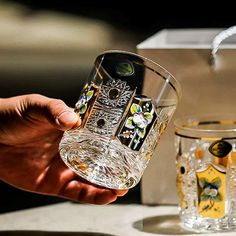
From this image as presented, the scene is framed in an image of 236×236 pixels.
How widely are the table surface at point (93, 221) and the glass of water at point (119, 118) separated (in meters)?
0.17

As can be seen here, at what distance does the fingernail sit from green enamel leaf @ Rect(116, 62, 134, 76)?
0.09 meters

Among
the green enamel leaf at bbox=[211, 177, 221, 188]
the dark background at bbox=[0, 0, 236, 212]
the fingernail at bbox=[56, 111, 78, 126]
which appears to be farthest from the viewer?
the dark background at bbox=[0, 0, 236, 212]

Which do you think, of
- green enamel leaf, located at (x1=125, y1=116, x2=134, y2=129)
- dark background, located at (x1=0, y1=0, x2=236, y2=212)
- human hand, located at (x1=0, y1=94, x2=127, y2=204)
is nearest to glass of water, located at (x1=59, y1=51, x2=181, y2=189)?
green enamel leaf, located at (x1=125, y1=116, x2=134, y2=129)

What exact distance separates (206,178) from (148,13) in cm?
56

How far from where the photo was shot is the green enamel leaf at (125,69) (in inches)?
38.7

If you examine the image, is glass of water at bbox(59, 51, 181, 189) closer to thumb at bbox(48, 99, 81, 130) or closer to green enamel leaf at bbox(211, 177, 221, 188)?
thumb at bbox(48, 99, 81, 130)

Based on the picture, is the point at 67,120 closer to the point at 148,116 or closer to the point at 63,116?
the point at 63,116

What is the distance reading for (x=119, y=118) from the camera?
98 cm

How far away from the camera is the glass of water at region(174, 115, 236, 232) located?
3.66ft

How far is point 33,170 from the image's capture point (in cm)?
123

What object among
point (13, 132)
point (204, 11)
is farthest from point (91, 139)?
point (204, 11)

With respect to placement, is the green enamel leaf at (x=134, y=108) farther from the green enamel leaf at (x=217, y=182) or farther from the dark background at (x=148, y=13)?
the dark background at (x=148, y=13)

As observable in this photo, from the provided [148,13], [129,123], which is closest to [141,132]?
[129,123]

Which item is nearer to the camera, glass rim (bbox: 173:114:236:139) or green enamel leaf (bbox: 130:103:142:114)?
green enamel leaf (bbox: 130:103:142:114)
